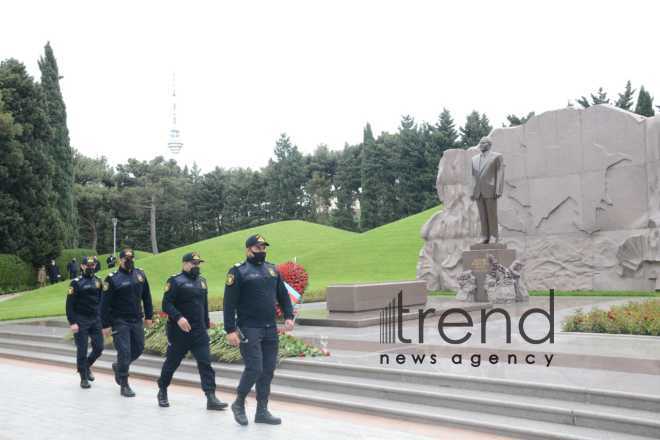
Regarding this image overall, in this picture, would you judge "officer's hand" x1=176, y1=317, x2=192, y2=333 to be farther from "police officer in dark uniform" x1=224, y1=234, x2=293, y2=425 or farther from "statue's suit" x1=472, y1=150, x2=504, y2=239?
"statue's suit" x1=472, y1=150, x2=504, y2=239

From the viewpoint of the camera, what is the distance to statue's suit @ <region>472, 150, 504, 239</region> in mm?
15469

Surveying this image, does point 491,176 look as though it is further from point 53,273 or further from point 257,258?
point 53,273

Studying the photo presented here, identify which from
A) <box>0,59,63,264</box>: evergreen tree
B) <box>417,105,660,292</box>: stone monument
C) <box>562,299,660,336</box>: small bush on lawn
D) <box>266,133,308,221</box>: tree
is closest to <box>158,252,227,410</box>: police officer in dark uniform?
<box>562,299,660,336</box>: small bush on lawn

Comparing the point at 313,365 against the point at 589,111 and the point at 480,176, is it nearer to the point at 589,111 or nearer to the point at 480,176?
the point at 480,176

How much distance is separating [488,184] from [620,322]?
6004 millimetres

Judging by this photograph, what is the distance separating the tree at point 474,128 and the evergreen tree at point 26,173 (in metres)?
Result: 30.2

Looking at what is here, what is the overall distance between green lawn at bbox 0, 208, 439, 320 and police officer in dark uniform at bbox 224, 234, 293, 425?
16.7m

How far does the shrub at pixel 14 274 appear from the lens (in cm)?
3325

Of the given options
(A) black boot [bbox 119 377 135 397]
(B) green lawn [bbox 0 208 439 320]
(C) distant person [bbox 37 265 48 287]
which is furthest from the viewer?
(C) distant person [bbox 37 265 48 287]

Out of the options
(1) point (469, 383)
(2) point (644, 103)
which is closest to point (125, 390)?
(1) point (469, 383)

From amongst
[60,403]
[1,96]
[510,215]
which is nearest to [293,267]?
[60,403]

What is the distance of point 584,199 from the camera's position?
1905 cm

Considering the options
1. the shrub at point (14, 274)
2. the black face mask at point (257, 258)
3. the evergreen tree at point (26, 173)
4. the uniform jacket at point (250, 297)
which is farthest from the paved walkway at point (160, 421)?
the evergreen tree at point (26, 173)

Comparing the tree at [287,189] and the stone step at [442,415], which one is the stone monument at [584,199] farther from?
the tree at [287,189]
